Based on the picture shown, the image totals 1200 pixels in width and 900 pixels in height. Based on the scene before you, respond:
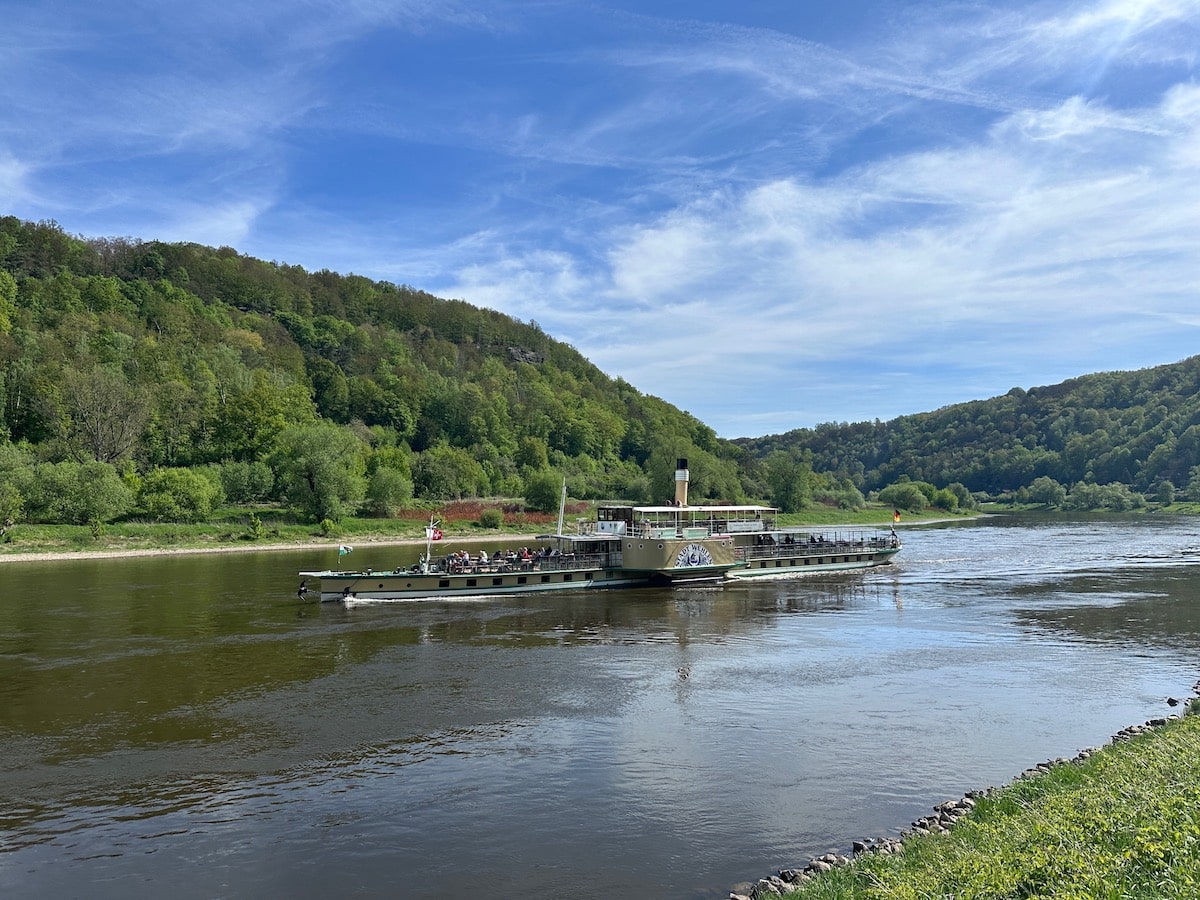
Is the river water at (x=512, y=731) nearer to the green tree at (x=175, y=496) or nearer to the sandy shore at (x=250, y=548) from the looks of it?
the sandy shore at (x=250, y=548)

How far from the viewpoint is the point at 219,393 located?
426 feet

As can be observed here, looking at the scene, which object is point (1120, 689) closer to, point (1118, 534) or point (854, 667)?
point (854, 667)

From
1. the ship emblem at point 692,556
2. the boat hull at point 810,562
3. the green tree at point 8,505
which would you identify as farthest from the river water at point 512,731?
the green tree at point 8,505

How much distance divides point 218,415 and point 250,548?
43878mm

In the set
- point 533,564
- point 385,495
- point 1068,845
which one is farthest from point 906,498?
point 1068,845

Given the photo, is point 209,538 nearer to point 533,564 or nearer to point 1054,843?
point 533,564

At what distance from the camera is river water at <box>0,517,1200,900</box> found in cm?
1589

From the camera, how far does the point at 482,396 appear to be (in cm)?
18212

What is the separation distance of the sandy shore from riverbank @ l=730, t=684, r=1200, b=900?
74.8 metres

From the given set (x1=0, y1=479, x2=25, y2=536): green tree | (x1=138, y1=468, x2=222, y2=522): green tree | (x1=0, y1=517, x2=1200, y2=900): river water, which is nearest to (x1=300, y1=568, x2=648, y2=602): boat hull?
(x1=0, y1=517, x2=1200, y2=900): river water

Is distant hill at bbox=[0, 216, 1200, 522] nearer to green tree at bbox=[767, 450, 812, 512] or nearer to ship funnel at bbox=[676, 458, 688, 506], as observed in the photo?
green tree at bbox=[767, 450, 812, 512]

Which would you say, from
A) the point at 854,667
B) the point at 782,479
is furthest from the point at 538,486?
the point at 854,667

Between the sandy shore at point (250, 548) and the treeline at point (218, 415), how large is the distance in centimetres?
736

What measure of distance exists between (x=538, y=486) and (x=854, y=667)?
101940 millimetres
